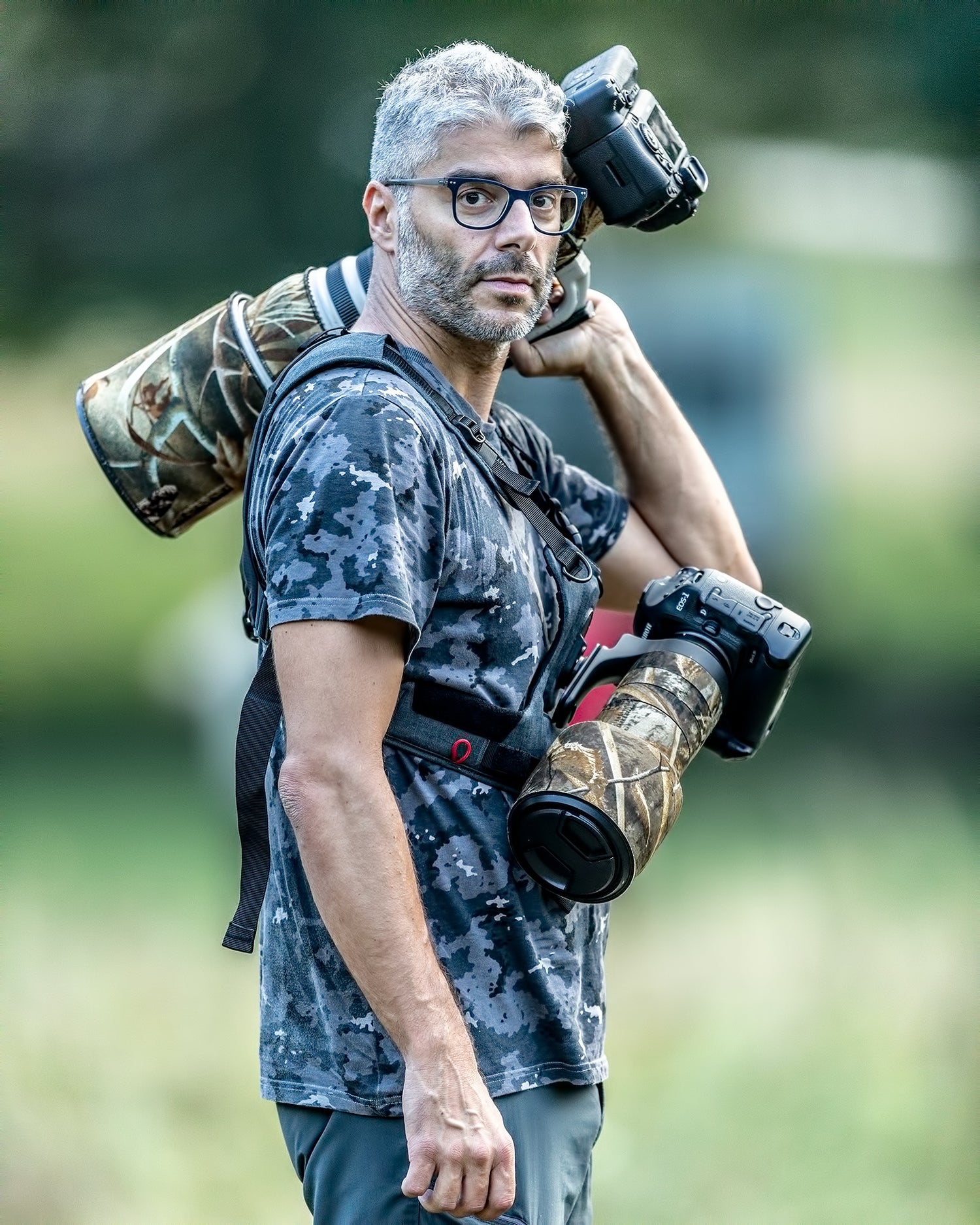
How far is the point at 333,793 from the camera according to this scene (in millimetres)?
1754

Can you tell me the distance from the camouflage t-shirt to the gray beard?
0.30ft

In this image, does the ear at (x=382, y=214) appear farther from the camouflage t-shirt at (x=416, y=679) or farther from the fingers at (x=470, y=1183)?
the fingers at (x=470, y=1183)

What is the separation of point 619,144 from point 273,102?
16.4 ft

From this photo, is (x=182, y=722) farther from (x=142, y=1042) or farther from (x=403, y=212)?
(x=403, y=212)

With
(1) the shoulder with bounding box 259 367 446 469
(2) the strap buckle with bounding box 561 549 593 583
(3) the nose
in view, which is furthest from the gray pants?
(3) the nose

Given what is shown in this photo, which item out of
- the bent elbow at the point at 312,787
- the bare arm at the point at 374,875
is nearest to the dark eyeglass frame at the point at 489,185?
the bare arm at the point at 374,875

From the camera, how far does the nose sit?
2.04 m

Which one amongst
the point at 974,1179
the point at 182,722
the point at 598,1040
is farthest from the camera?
the point at 182,722

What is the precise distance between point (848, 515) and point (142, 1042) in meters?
4.50

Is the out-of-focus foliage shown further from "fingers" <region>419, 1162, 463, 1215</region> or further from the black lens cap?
"fingers" <region>419, 1162, 463, 1215</region>

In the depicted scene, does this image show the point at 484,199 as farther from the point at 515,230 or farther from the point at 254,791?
the point at 254,791

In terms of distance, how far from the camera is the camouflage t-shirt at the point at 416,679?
1.78 metres

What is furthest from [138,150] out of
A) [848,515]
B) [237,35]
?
[848,515]

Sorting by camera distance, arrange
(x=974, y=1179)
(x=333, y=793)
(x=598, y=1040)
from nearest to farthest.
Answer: (x=333, y=793), (x=598, y=1040), (x=974, y=1179)
